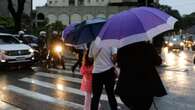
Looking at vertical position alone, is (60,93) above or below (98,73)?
below

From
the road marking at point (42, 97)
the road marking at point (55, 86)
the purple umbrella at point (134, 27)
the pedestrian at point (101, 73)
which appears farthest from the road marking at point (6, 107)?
the purple umbrella at point (134, 27)

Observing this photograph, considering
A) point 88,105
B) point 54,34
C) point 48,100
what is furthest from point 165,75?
point 88,105

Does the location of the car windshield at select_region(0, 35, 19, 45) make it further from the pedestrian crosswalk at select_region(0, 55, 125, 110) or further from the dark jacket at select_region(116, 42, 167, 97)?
the dark jacket at select_region(116, 42, 167, 97)

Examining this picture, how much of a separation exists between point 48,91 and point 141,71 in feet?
25.9

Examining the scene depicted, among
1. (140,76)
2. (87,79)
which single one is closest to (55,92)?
(87,79)

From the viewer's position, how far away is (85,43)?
8938mm

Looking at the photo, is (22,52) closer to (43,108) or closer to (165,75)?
(165,75)

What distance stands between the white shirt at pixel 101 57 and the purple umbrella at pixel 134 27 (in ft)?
7.67

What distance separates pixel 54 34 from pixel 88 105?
11637 mm

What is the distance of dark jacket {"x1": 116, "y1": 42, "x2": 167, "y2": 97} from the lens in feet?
21.3

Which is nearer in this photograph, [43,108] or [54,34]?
[43,108]

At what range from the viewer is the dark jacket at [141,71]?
255 inches

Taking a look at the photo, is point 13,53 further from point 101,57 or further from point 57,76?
point 101,57

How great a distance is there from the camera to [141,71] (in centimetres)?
650
